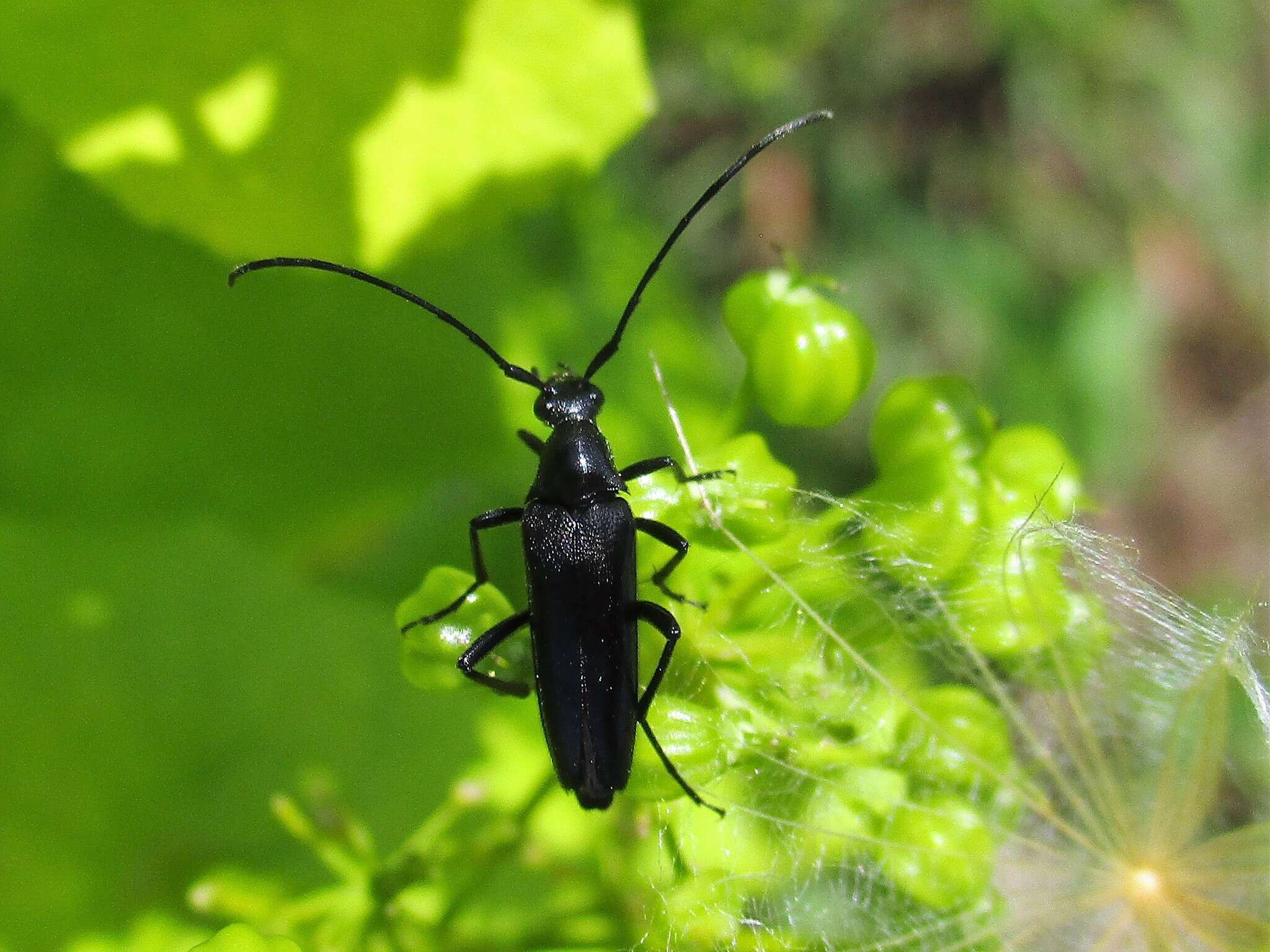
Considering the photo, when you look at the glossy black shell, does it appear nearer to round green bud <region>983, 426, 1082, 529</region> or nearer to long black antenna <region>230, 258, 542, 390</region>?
long black antenna <region>230, 258, 542, 390</region>

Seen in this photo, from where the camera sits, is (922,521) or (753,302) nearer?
(922,521)

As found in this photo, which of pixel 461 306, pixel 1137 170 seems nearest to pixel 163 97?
pixel 461 306

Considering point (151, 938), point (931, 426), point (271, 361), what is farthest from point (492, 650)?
point (271, 361)

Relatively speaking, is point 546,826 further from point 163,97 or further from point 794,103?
point 794,103

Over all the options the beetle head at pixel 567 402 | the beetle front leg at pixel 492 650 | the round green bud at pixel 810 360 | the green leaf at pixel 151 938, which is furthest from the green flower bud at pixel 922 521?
the green leaf at pixel 151 938

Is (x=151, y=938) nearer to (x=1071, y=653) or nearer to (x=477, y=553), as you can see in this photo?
(x=477, y=553)

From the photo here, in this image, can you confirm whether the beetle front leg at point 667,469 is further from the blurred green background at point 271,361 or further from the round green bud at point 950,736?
the blurred green background at point 271,361
